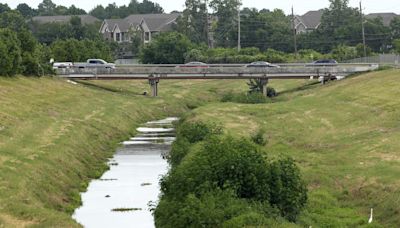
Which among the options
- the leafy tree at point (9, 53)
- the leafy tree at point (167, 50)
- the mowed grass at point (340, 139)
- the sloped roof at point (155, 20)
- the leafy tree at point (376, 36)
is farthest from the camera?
the sloped roof at point (155, 20)

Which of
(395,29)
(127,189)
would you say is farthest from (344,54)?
(127,189)

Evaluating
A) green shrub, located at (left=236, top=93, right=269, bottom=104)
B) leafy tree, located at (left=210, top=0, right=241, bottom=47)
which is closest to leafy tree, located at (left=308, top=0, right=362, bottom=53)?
leafy tree, located at (left=210, top=0, right=241, bottom=47)

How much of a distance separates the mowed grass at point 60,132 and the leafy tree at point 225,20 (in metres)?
47.3

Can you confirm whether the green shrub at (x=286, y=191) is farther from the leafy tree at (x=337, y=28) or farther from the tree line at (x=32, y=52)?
the leafy tree at (x=337, y=28)

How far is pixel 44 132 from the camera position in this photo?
159 feet

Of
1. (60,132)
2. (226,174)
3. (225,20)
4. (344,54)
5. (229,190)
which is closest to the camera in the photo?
(229,190)

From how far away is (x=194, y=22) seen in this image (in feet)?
500

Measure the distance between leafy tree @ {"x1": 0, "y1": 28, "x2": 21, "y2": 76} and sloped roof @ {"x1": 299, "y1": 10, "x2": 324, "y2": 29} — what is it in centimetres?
9140

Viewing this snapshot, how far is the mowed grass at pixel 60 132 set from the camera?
31477mm

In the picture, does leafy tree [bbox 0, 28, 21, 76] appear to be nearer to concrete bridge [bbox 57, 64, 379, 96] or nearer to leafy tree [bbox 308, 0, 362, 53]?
concrete bridge [bbox 57, 64, 379, 96]

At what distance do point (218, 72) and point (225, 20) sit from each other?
6619cm

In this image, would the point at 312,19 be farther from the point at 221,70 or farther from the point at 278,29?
the point at 221,70

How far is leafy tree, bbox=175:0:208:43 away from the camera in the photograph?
15100 cm

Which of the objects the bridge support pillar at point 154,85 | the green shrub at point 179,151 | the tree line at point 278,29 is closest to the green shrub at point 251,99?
the bridge support pillar at point 154,85
